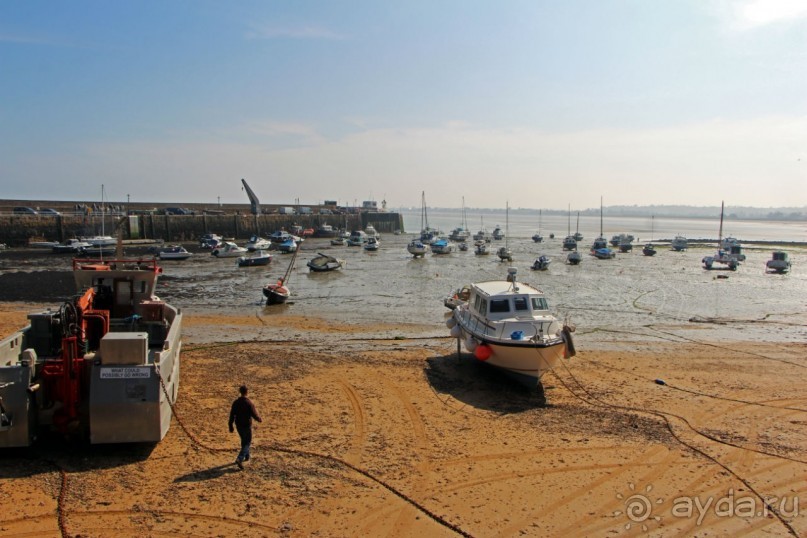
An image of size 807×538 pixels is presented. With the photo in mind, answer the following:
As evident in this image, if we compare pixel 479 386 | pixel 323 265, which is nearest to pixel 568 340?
pixel 479 386

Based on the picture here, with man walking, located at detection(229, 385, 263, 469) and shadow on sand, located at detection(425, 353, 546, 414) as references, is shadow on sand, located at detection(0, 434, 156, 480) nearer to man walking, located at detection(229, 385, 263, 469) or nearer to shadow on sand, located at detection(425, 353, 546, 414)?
man walking, located at detection(229, 385, 263, 469)

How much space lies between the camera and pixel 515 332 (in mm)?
16141

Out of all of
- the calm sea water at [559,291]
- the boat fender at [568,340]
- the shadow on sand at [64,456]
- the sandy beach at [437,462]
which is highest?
the boat fender at [568,340]

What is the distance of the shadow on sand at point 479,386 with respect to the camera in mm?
14592

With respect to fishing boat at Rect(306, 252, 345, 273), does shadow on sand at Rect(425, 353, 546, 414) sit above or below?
below

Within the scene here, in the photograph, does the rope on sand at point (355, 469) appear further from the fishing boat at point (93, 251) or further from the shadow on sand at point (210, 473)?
the fishing boat at point (93, 251)

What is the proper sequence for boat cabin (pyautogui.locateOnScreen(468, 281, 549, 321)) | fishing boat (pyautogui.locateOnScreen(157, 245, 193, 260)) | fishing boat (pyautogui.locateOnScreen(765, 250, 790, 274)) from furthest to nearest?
A: fishing boat (pyautogui.locateOnScreen(157, 245, 193, 260)) < fishing boat (pyautogui.locateOnScreen(765, 250, 790, 274)) < boat cabin (pyautogui.locateOnScreen(468, 281, 549, 321))

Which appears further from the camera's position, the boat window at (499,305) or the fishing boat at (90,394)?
the boat window at (499,305)

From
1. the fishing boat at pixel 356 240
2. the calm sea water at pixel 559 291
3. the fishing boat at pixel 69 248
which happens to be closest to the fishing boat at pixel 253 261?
the calm sea water at pixel 559 291

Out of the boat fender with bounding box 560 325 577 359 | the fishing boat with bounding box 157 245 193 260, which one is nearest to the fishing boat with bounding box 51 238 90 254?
the fishing boat with bounding box 157 245 193 260

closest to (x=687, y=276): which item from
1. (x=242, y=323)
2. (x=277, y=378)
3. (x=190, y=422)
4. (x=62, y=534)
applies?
(x=242, y=323)

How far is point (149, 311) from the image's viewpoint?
14.6 meters

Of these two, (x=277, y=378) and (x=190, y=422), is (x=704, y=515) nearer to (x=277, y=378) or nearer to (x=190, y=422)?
(x=190, y=422)

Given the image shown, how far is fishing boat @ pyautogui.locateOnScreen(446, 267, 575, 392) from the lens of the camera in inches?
608
